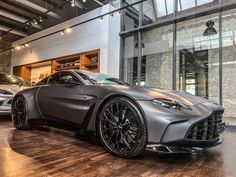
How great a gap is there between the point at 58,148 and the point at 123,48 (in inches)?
Answer: 176

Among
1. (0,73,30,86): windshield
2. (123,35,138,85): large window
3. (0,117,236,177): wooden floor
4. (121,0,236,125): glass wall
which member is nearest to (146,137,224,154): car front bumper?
(0,117,236,177): wooden floor

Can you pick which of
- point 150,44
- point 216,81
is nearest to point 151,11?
point 150,44

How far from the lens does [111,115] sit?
175cm

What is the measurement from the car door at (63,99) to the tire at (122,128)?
0.34 meters

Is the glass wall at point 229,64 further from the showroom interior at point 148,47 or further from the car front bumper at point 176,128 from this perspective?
the car front bumper at point 176,128

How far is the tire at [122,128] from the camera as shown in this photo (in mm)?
1532

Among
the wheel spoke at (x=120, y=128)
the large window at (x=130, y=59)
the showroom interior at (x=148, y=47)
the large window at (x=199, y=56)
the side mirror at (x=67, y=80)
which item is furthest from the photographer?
the large window at (x=130, y=59)

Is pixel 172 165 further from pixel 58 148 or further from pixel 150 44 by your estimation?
pixel 150 44

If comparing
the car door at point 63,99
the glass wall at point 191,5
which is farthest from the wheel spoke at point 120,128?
the glass wall at point 191,5

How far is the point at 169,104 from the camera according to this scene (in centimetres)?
153

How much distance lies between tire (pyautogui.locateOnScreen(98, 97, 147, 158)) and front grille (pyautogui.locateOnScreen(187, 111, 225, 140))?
14.7 inches

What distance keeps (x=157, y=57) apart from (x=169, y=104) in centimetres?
435

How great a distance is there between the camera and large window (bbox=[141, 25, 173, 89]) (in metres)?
5.37

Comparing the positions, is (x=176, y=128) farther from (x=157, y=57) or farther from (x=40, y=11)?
(x=40, y=11)
